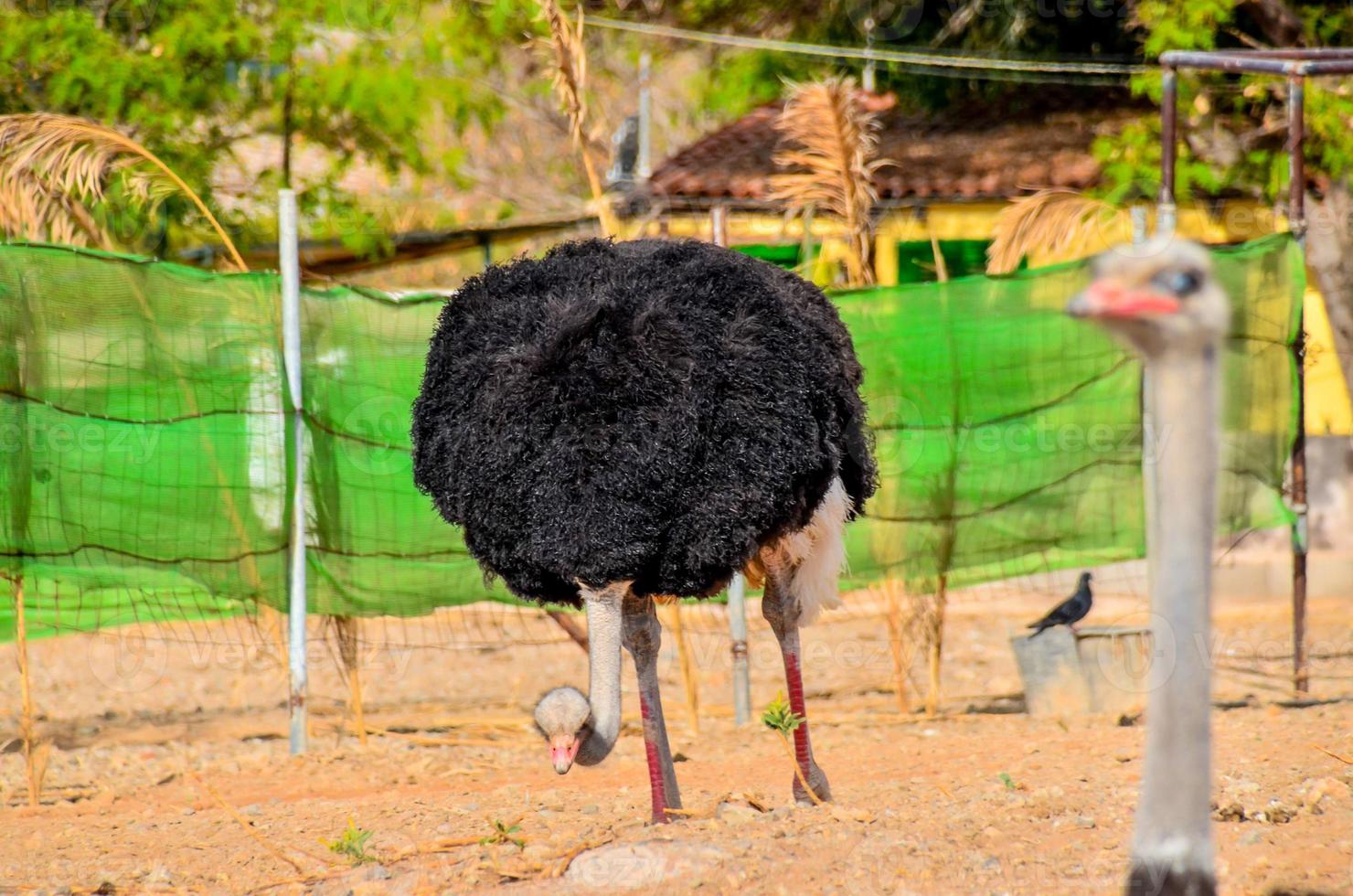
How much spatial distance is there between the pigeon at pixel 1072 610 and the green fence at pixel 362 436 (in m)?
0.22

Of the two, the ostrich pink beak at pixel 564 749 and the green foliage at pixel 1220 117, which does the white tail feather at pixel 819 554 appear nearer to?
the ostrich pink beak at pixel 564 749

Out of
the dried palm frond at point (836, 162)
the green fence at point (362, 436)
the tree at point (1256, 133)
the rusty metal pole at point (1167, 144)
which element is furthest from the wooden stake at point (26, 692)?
the tree at point (1256, 133)

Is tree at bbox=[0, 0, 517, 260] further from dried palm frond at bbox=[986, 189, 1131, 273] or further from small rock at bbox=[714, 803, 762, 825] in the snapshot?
small rock at bbox=[714, 803, 762, 825]

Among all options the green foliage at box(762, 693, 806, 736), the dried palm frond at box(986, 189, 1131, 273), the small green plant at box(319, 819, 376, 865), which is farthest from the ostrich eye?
the dried palm frond at box(986, 189, 1131, 273)

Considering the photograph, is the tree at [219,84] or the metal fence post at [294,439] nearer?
the metal fence post at [294,439]

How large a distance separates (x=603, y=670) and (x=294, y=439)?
301 cm

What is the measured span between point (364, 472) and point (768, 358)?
284 centimetres

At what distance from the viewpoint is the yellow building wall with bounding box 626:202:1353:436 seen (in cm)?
1241

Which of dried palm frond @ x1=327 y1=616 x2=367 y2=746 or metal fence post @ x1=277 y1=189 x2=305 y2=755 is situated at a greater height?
metal fence post @ x1=277 y1=189 x2=305 y2=755

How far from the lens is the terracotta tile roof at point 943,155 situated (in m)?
13.8

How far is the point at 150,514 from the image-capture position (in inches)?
251

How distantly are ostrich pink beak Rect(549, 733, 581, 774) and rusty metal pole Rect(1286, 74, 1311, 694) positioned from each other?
4.60m

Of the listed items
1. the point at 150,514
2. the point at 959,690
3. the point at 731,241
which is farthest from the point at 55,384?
the point at 731,241

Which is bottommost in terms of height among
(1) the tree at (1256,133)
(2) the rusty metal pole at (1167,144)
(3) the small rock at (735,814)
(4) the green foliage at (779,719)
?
(3) the small rock at (735,814)
